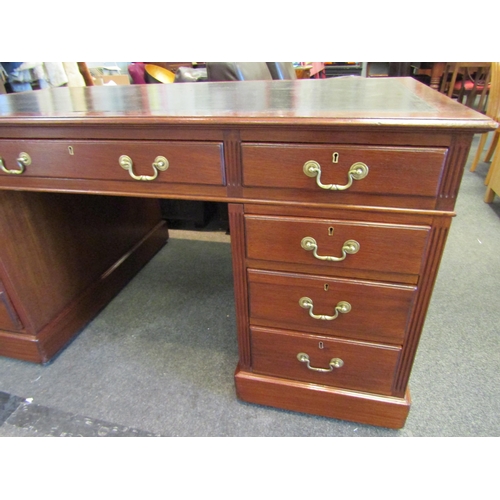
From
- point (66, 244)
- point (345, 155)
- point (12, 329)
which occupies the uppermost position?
point (345, 155)

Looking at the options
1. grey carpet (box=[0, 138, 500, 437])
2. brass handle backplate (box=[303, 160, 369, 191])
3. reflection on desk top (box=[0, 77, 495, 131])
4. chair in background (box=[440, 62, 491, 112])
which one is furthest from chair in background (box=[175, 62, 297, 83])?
chair in background (box=[440, 62, 491, 112])

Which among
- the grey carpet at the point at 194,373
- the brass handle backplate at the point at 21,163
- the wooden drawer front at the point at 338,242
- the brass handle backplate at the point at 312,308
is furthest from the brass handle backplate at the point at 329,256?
the brass handle backplate at the point at 21,163

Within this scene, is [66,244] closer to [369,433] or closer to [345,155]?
[345,155]

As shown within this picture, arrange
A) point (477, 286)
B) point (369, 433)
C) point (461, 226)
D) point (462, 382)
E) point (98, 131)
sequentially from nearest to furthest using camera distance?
point (98, 131)
point (369, 433)
point (462, 382)
point (477, 286)
point (461, 226)

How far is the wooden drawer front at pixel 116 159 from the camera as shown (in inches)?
27.4

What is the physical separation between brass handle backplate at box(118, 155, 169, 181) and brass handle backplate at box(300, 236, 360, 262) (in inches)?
12.9

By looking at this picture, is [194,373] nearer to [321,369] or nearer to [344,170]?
[321,369]

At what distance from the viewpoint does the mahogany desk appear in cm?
62

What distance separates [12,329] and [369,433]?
111 cm

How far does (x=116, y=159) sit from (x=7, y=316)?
0.70m

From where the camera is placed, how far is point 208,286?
151 centimetres

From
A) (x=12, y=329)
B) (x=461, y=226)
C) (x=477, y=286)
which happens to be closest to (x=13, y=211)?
(x=12, y=329)

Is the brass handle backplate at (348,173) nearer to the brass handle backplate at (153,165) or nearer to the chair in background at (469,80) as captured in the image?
the brass handle backplate at (153,165)

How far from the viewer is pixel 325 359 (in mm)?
854
